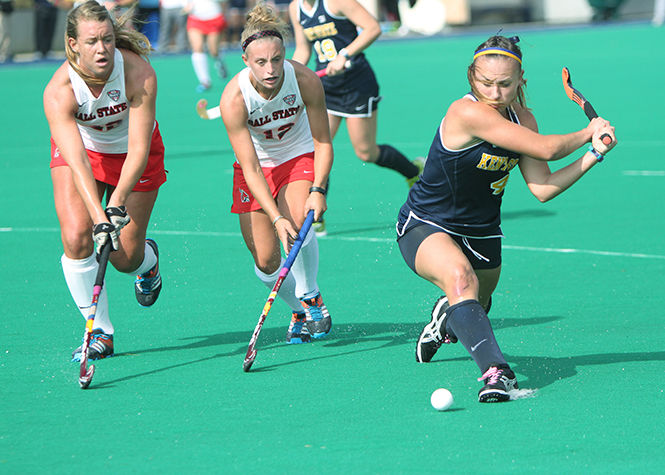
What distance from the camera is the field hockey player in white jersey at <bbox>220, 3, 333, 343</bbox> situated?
5199mm

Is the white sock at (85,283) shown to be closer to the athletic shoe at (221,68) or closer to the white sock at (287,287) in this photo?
the white sock at (287,287)

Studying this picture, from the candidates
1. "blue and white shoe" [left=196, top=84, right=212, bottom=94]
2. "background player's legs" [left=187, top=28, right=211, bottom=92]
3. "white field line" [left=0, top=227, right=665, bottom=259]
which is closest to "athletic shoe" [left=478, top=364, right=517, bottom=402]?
"white field line" [left=0, top=227, right=665, bottom=259]

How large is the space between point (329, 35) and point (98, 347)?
399 cm

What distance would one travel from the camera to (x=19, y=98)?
1884cm

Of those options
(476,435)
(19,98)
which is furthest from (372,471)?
(19,98)

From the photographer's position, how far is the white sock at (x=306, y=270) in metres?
5.66

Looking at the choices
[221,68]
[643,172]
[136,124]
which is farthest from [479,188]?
[221,68]

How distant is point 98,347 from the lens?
5.27 meters

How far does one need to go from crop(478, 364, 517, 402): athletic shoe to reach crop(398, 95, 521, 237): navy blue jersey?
69 centimetres

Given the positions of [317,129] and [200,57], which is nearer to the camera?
[317,129]

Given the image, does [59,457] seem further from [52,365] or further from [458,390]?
[458,390]

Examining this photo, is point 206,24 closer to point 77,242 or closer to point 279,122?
point 279,122

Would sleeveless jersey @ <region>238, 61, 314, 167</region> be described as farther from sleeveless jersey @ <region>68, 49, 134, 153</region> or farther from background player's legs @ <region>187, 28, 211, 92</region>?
background player's legs @ <region>187, 28, 211, 92</region>

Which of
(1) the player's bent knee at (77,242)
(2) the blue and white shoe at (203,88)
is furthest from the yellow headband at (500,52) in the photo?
(2) the blue and white shoe at (203,88)
